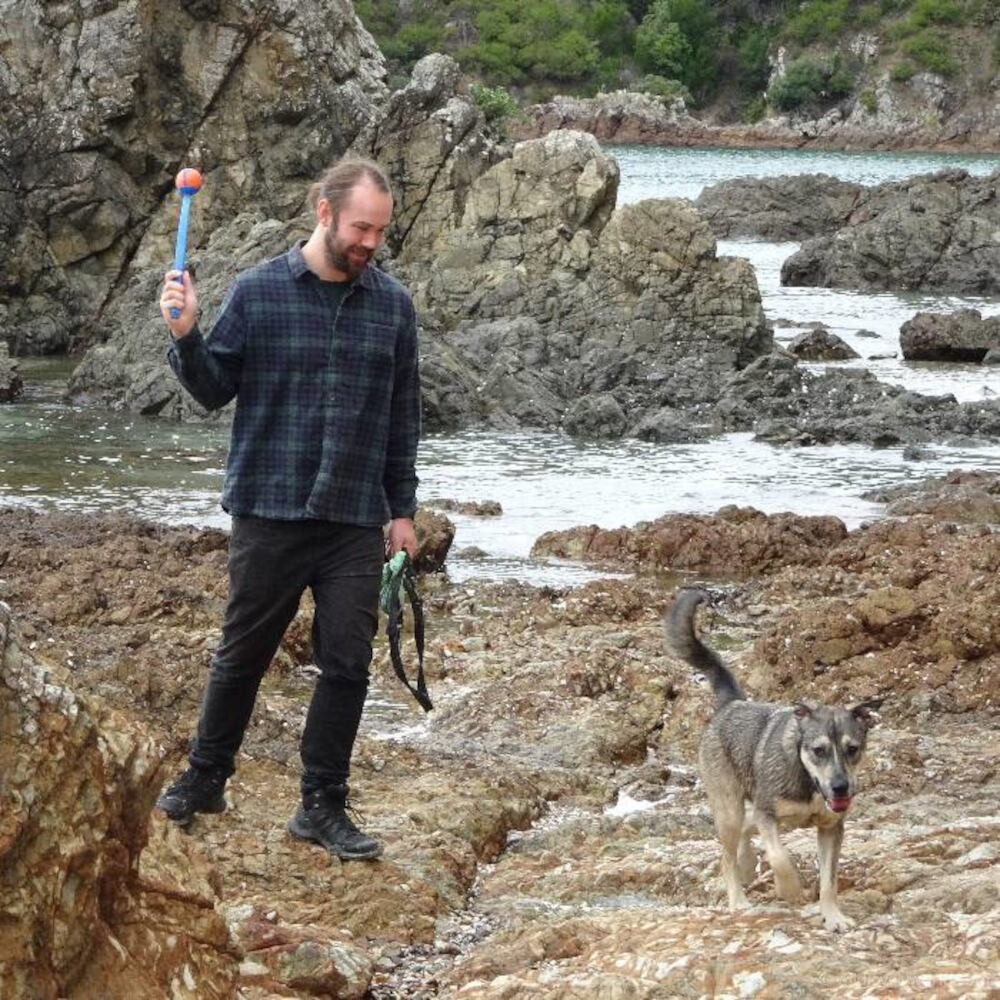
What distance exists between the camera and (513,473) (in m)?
22.0

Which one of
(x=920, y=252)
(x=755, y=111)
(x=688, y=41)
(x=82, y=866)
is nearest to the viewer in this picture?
(x=82, y=866)

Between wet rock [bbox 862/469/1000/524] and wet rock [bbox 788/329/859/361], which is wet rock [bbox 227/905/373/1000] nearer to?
wet rock [bbox 862/469/1000/524]

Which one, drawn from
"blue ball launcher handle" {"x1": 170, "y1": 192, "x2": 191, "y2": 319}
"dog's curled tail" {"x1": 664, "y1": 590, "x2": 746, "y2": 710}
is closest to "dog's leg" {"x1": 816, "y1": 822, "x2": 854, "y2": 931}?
"dog's curled tail" {"x1": 664, "y1": 590, "x2": 746, "y2": 710}

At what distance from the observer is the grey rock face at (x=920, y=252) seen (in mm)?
47781

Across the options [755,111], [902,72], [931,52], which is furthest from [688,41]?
[902,72]

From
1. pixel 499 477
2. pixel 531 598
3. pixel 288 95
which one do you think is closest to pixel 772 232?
pixel 288 95

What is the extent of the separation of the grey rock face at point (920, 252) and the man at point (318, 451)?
140ft

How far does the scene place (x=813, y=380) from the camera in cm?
2833

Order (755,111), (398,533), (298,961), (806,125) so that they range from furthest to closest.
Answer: (755,111) < (806,125) < (398,533) < (298,961)

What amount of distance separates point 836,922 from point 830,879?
15cm

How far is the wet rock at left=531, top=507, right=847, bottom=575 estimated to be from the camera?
15.4m

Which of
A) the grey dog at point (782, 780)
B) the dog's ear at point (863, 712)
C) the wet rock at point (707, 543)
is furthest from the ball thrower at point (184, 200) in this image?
the wet rock at point (707, 543)

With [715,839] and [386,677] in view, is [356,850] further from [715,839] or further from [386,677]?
[386,677]

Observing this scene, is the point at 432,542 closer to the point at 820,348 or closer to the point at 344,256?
the point at 344,256
